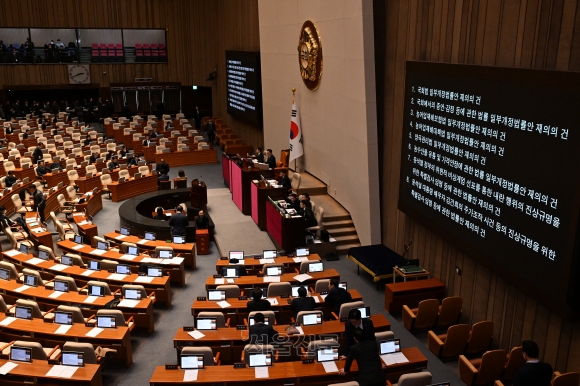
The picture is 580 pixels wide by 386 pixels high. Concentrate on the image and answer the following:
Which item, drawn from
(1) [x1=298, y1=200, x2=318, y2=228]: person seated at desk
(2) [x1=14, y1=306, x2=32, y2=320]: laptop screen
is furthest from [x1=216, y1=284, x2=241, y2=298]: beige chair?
(1) [x1=298, y1=200, x2=318, y2=228]: person seated at desk

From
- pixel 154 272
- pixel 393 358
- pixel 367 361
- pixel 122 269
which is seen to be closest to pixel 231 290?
pixel 154 272

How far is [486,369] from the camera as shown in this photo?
802cm

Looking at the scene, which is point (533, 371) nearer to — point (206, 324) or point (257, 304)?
point (257, 304)

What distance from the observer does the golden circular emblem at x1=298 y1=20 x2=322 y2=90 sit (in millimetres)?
15680

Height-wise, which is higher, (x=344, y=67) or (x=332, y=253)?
(x=344, y=67)

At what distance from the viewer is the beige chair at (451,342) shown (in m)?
8.80

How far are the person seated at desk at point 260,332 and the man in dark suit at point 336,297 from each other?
1.64 metres

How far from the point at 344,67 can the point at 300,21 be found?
151 inches

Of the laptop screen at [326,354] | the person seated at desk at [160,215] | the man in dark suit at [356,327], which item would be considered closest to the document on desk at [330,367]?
the laptop screen at [326,354]

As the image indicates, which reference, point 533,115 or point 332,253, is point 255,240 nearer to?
point 332,253

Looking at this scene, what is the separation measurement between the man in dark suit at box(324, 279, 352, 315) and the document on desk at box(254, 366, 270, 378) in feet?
7.45

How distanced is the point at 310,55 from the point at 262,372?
1081 centimetres

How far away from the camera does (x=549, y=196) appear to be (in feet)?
24.6

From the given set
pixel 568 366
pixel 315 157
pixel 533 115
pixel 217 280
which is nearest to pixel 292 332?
pixel 217 280
